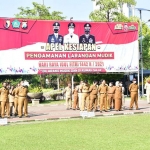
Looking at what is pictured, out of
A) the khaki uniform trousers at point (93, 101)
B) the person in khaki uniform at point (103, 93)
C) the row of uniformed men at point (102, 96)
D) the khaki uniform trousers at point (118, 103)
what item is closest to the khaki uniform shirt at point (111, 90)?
the row of uniformed men at point (102, 96)

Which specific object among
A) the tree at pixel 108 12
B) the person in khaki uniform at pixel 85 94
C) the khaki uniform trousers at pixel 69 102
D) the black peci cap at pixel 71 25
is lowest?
the khaki uniform trousers at pixel 69 102

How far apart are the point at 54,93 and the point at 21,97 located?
46.3ft

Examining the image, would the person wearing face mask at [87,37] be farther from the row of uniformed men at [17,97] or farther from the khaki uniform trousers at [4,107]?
the khaki uniform trousers at [4,107]

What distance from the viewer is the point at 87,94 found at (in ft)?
69.3

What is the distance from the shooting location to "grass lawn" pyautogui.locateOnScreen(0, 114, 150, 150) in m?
10.3

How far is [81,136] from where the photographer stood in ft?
39.4

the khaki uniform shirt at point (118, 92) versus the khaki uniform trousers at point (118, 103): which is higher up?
the khaki uniform shirt at point (118, 92)

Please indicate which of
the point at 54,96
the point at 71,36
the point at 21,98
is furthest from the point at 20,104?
the point at 54,96

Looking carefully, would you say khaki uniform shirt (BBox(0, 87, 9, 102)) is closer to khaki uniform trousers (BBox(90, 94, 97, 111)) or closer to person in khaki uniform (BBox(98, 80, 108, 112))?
khaki uniform trousers (BBox(90, 94, 97, 111))

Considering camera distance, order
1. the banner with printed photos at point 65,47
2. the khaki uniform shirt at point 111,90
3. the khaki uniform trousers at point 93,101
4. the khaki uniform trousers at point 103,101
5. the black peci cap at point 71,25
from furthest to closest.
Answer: the black peci cap at point 71,25, the banner with printed photos at point 65,47, the khaki uniform shirt at point 111,90, the khaki uniform trousers at point 103,101, the khaki uniform trousers at point 93,101

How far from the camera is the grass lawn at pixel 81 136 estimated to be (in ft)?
33.8

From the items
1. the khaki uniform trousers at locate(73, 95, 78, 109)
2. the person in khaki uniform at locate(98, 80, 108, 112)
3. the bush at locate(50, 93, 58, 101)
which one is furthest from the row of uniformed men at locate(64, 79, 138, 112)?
the bush at locate(50, 93, 58, 101)

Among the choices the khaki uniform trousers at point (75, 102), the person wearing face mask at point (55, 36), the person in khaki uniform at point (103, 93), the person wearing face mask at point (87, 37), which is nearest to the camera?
the person in khaki uniform at point (103, 93)

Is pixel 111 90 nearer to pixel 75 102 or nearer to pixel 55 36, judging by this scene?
pixel 75 102
